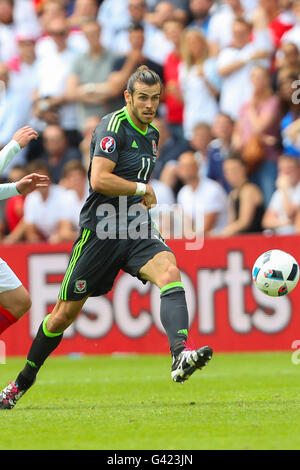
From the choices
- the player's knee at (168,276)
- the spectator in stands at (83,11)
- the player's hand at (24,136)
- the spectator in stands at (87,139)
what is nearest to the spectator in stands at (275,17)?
the spectator in stands at (87,139)

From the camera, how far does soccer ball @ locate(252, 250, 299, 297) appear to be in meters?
8.94

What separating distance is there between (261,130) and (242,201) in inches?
50.5

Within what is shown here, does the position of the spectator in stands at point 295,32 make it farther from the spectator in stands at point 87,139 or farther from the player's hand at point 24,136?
the player's hand at point 24,136

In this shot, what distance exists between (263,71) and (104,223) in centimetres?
712

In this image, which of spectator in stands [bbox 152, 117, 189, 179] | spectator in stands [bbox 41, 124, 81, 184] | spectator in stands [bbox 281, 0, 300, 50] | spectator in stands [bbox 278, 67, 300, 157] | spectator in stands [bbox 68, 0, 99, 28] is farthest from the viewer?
spectator in stands [bbox 68, 0, 99, 28]

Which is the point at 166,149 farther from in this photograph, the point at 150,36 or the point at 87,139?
the point at 150,36

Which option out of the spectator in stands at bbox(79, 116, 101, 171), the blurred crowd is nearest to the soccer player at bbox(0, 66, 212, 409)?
the blurred crowd

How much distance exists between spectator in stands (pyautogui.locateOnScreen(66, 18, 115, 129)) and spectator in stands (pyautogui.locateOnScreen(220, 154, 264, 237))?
3.28m

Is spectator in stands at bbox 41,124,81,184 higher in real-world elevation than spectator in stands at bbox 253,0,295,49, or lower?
lower

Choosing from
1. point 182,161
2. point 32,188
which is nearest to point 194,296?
point 182,161

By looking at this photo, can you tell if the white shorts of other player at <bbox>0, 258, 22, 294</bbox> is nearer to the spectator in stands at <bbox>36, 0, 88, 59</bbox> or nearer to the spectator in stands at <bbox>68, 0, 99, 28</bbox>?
the spectator in stands at <bbox>36, 0, 88, 59</bbox>

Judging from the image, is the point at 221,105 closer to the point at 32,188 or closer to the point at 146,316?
the point at 146,316

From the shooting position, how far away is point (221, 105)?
1573 cm

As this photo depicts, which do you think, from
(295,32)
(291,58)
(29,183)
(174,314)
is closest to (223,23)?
(295,32)
